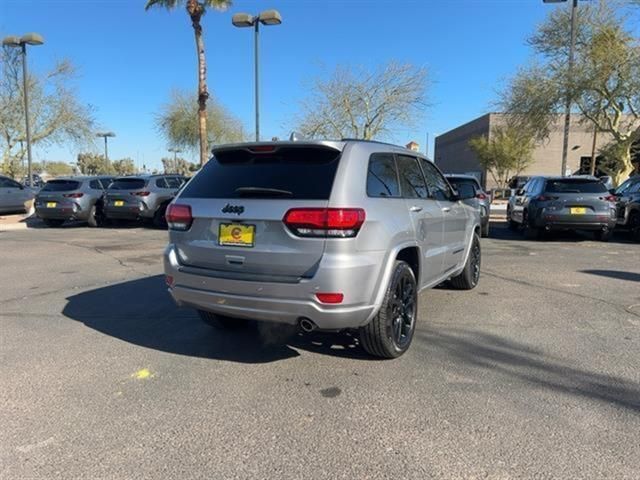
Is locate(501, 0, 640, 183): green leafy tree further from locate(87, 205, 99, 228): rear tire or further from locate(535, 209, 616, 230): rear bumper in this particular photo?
locate(87, 205, 99, 228): rear tire

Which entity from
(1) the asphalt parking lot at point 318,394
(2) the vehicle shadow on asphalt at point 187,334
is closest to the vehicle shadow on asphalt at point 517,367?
(1) the asphalt parking lot at point 318,394

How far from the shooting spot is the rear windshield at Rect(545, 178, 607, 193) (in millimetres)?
11555

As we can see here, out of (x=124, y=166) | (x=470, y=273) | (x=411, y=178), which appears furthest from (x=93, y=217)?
(x=124, y=166)

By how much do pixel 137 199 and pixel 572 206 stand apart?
11.6 metres

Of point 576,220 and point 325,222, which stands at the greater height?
point 325,222

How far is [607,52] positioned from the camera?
19453mm

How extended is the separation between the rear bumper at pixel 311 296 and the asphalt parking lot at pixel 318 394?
0.50m

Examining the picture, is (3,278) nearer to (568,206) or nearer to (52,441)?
(52,441)

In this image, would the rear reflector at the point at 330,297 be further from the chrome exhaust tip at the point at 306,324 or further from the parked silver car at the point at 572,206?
the parked silver car at the point at 572,206

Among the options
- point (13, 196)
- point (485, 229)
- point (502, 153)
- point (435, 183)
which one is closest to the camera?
point (435, 183)

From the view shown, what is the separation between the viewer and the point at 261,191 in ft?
12.7

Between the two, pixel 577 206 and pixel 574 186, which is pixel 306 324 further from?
pixel 574 186

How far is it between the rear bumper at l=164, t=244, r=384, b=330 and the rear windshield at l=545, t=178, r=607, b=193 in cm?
939

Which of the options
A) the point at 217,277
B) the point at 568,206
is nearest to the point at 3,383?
the point at 217,277
